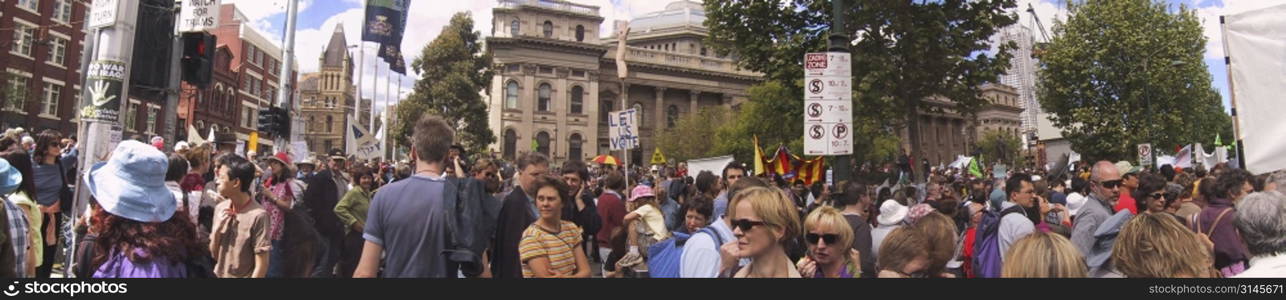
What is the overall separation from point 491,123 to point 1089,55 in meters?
36.1

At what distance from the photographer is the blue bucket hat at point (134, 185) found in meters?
2.99

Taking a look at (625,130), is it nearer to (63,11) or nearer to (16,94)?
(16,94)

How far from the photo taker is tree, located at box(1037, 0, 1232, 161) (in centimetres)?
3023

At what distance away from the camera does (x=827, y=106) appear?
23.0ft

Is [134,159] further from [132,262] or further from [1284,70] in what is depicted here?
[1284,70]

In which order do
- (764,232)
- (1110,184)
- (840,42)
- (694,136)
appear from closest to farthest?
(764,232)
(1110,184)
(840,42)
(694,136)

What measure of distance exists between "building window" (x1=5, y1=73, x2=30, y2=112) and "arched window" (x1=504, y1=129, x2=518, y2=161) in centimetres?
2607

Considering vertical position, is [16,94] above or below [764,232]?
above

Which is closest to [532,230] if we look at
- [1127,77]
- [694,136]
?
[1127,77]

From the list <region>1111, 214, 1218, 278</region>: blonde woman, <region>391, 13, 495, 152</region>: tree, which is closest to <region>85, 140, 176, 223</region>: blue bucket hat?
<region>1111, 214, 1218, 278</region>: blonde woman

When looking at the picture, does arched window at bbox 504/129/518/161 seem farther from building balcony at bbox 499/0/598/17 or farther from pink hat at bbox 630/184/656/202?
pink hat at bbox 630/184/656/202

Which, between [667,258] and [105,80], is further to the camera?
[105,80]

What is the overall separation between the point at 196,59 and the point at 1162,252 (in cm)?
936

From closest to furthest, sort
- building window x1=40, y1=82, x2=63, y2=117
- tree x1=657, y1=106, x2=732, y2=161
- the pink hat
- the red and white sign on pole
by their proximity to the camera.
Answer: the pink hat → the red and white sign on pole → building window x1=40, y1=82, x2=63, y2=117 → tree x1=657, y1=106, x2=732, y2=161
